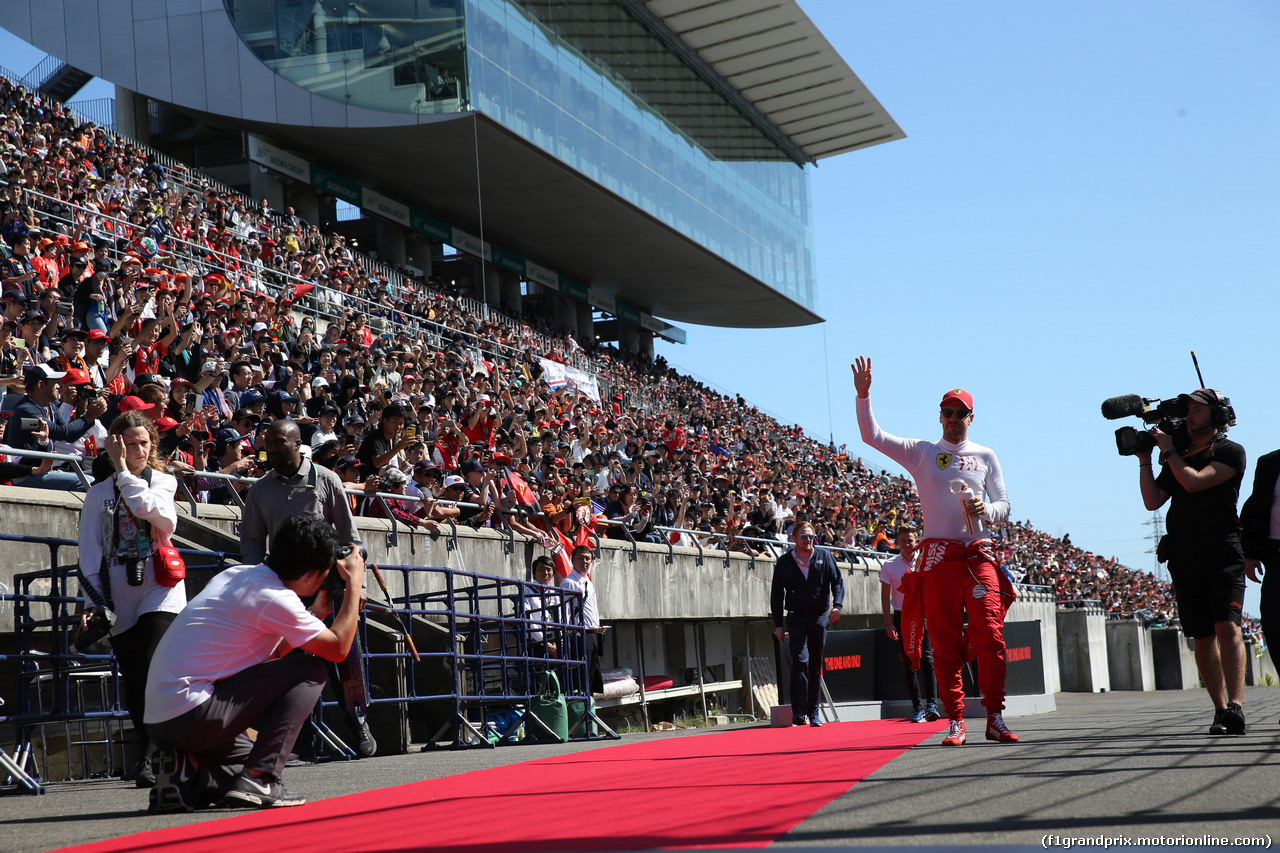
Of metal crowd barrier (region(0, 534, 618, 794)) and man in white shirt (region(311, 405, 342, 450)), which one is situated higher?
man in white shirt (region(311, 405, 342, 450))

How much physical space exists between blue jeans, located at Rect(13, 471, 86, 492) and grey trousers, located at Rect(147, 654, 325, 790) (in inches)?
181

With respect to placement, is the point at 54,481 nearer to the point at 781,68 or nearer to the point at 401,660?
the point at 401,660

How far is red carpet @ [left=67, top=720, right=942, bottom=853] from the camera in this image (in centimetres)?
372

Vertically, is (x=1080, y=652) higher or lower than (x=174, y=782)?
lower

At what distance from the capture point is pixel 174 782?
486cm

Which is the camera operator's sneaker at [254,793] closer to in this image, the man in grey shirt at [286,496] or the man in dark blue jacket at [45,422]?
the man in grey shirt at [286,496]

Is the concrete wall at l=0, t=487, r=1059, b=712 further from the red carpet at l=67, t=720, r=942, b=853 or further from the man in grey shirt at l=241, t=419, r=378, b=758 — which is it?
the red carpet at l=67, t=720, r=942, b=853

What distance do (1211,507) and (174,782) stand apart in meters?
5.30

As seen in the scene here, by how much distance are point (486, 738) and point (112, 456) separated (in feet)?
15.7

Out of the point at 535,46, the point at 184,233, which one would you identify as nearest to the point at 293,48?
the point at 535,46

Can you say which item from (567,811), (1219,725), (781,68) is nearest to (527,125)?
(781,68)

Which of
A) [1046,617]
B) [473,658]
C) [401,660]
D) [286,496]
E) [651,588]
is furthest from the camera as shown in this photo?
[1046,617]

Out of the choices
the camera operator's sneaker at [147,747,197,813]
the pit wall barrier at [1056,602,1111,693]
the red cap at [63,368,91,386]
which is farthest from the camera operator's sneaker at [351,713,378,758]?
the pit wall barrier at [1056,602,1111,693]

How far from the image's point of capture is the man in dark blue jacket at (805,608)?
36.5 ft
